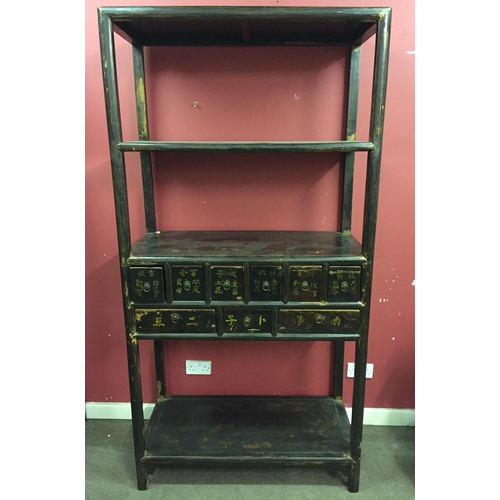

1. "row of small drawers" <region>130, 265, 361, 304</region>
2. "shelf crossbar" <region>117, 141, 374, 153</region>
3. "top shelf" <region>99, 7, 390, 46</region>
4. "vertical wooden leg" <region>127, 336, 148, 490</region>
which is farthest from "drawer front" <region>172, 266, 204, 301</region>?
"top shelf" <region>99, 7, 390, 46</region>

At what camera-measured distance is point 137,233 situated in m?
2.02

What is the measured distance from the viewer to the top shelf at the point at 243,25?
4.56ft

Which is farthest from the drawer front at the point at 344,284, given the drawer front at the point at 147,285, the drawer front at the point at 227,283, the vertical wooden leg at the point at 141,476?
the vertical wooden leg at the point at 141,476

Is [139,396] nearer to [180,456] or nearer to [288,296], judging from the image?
[180,456]

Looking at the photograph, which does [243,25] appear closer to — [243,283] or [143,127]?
[143,127]

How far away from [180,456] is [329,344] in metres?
0.89

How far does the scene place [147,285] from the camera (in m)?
1.57

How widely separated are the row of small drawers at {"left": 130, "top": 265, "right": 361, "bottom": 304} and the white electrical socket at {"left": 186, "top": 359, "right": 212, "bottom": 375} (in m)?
0.67

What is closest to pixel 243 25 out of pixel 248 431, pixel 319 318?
pixel 319 318

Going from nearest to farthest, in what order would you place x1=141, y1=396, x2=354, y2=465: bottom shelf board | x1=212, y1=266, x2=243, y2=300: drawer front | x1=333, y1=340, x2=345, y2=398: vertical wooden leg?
x1=212, y1=266, x2=243, y2=300: drawer front
x1=141, y1=396, x2=354, y2=465: bottom shelf board
x1=333, y1=340, x2=345, y2=398: vertical wooden leg

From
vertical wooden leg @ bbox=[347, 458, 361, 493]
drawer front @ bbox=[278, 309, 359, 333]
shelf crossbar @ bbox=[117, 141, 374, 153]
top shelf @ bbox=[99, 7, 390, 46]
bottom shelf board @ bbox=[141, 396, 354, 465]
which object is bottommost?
vertical wooden leg @ bbox=[347, 458, 361, 493]

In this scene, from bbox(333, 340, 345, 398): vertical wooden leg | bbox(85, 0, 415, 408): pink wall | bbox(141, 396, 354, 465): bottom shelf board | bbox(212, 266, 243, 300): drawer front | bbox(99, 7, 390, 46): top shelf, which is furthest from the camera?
bbox(333, 340, 345, 398): vertical wooden leg

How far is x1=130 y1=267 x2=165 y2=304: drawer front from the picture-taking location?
156cm

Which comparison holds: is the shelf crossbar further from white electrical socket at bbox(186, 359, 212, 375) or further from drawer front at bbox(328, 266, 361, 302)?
white electrical socket at bbox(186, 359, 212, 375)
